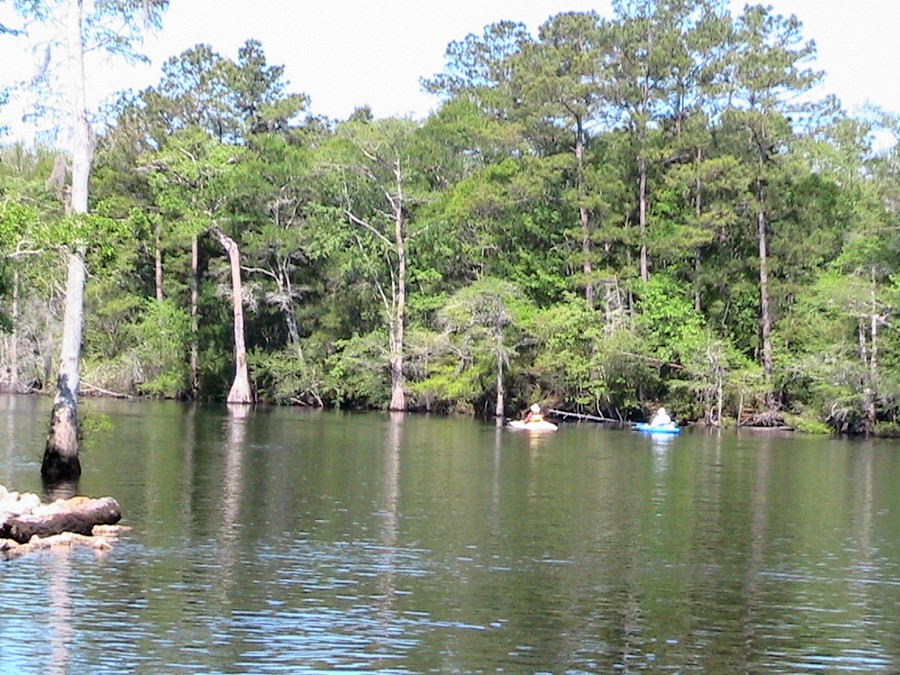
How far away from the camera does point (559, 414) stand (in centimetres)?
6159

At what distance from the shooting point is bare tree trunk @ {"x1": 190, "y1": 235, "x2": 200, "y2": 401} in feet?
240

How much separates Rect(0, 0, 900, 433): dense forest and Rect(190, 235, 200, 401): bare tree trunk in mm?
118

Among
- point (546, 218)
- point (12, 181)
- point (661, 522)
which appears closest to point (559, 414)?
point (546, 218)

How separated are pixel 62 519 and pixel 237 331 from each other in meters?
49.8

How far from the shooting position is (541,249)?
6894 cm

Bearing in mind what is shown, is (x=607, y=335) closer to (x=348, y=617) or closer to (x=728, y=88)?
(x=728, y=88)

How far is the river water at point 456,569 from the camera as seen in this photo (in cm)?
1403

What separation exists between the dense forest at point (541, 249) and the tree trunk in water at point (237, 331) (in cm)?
16

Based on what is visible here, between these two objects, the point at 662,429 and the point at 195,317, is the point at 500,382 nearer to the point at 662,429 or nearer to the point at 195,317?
the point at 662,429

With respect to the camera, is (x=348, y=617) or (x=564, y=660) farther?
(x=348, y=617)

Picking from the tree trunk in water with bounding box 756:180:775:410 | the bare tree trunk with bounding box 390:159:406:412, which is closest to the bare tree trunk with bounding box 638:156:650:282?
the tree trunk in water with bounding box 756:180:775:410

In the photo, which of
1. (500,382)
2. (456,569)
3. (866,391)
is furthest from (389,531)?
(500,382)

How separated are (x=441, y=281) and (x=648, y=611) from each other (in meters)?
54.3

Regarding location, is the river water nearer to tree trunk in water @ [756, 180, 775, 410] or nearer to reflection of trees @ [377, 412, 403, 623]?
reflection of trees @ [377, 412, 403, 623]
